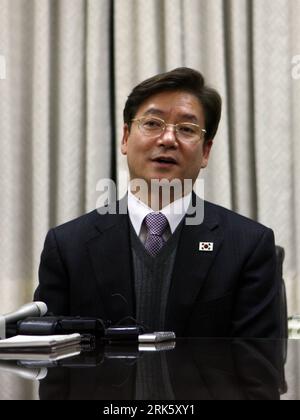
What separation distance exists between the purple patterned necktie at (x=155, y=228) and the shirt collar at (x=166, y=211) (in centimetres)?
2

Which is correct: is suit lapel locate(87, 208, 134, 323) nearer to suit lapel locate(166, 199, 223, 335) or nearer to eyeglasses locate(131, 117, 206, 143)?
suit lapel locate(166, 199, 223, 335)

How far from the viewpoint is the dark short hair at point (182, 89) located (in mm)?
2057

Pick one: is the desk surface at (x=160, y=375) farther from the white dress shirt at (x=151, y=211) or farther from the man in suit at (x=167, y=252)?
the white dress shirt at (x=151, y=211)

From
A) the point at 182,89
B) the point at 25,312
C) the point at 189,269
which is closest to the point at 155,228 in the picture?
the point at 189,269

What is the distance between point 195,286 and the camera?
1.89m

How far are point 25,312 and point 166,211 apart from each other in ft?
2.03

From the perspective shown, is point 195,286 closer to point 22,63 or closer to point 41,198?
point 41,198

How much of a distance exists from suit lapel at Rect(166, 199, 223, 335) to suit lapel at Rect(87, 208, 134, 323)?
0.38 ft

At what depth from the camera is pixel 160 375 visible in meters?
1.05

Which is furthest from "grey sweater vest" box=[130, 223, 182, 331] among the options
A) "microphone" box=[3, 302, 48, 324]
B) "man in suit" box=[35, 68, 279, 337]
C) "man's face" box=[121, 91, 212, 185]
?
"microphone" box=[3, 302, 48, 324]

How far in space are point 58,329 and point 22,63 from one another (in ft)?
5.97

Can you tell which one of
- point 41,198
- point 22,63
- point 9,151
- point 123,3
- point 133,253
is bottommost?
point 133,253

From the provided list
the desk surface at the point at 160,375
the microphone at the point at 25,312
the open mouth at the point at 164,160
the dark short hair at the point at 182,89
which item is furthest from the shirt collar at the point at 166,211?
the desk surface at the point at 160,375
